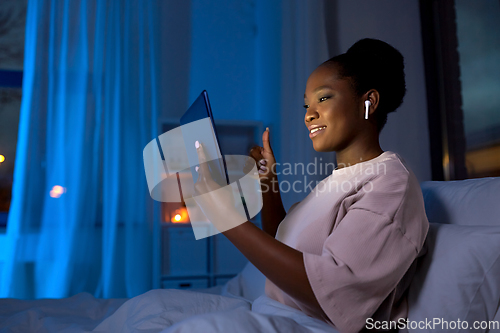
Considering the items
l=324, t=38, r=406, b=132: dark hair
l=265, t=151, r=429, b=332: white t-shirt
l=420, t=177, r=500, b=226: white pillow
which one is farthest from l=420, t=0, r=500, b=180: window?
l=265, t=151, r=429, b=332: white t-shirt

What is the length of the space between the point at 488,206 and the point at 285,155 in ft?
5.08

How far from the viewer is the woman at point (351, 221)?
615 mm

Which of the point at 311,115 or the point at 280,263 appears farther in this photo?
the point at 311,115

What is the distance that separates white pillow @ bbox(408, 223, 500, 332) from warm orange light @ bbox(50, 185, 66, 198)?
2247mm

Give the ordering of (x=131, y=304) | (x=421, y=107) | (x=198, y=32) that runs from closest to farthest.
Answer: (x=131, y=304)
(x=421, y=107)
(x=198, y=32)

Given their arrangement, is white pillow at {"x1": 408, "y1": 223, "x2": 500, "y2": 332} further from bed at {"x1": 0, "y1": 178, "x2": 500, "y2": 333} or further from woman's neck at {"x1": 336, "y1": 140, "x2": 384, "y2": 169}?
woman's neck at {"x1": 336, "y1": 140, "x2": 384, "y2": 169}

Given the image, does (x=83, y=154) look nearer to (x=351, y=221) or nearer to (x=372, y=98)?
(x=372, y=98)

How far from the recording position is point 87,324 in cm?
108

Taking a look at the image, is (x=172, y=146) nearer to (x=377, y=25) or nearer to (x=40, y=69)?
(x=40, y=69)

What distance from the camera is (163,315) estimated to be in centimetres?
93

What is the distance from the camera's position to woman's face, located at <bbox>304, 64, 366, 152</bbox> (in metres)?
0.91

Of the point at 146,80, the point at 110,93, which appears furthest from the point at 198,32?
the point at 110,93

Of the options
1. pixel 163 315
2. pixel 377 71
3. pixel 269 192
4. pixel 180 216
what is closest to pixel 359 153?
pixel 377 71

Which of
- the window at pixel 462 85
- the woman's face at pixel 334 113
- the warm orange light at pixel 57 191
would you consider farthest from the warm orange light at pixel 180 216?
the woman's face at pixel 334 113
